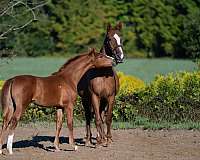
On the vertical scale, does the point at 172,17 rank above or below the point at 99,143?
above

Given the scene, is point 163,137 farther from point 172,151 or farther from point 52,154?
point 52,154

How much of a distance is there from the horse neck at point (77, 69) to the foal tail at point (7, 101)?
3.86ft

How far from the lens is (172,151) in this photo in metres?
11.3

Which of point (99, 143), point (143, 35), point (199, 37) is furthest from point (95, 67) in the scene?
point (143, 35)

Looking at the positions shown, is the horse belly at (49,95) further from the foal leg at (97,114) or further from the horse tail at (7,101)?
the foal leg at (97,114)

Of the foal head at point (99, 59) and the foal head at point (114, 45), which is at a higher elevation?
the foal head at point (114, 45)

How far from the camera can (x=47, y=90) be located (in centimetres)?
1107

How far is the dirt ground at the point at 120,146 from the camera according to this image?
1073 cm

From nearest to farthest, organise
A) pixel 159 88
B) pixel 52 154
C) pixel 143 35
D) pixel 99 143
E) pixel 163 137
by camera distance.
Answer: pixel 52 154 → pixel 99 143 → pixel 163 137 → pixel 159 88 → pixel 143 35

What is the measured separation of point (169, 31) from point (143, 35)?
2354 millimetres

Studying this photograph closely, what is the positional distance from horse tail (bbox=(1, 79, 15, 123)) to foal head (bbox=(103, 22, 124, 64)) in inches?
80.3

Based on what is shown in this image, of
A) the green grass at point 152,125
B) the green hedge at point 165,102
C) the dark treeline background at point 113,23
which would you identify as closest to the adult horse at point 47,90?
the green grass at point 152,125

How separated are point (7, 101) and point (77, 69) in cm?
153

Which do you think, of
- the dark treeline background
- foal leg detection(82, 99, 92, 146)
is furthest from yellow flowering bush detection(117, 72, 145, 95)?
the dark treeline background
